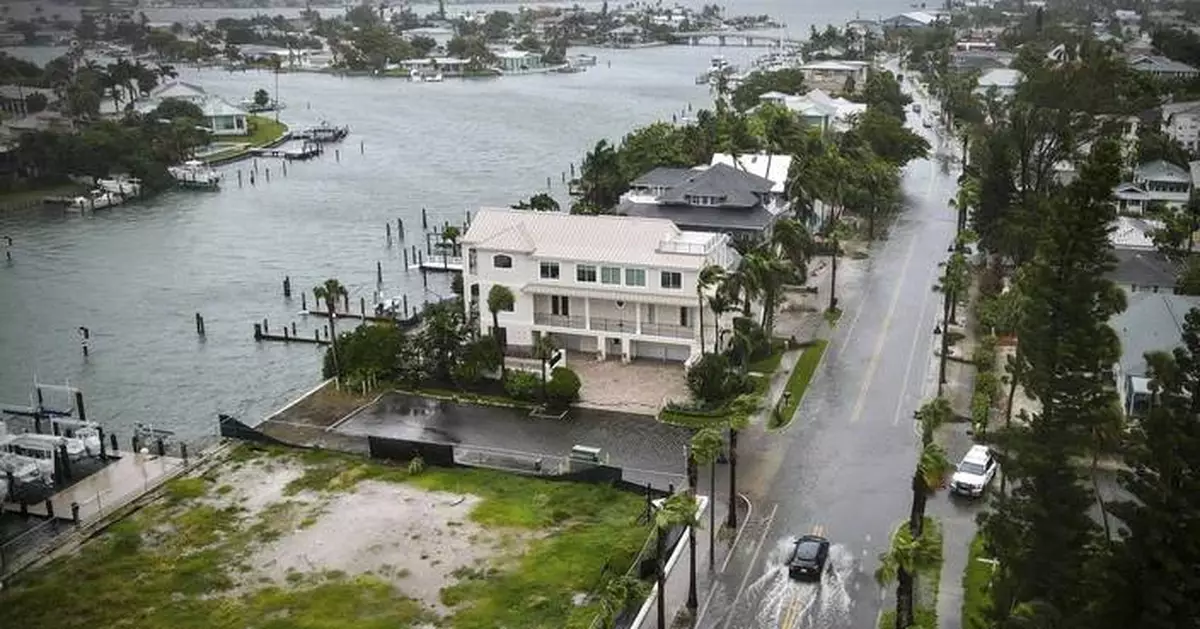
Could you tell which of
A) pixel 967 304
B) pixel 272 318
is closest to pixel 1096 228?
pixel 967 304

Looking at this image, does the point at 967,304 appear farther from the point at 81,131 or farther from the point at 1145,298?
the point at 81,131

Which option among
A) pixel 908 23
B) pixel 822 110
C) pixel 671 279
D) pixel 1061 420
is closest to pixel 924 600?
pixel 1061 420

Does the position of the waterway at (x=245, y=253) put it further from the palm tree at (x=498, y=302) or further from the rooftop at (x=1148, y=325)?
the rooftop at (x=1148, y=325)

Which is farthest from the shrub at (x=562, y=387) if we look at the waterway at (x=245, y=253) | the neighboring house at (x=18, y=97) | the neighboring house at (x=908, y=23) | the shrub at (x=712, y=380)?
the neighboring house at (x=908, y=23)

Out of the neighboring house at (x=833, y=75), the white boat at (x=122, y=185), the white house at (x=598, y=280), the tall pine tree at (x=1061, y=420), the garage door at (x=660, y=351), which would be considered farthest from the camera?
the neighboring house at (x=833, y=75)

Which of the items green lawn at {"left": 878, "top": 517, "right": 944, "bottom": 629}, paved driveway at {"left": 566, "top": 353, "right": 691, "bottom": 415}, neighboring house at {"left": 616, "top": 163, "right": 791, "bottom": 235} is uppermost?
neighboring house at {"left": 616, "top": 163, "right": 791, "bottom": 235}

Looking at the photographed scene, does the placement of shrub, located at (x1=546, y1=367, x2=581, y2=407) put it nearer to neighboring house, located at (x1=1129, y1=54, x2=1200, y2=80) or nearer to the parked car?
the parked car

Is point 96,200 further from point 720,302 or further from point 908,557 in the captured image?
point 908,557

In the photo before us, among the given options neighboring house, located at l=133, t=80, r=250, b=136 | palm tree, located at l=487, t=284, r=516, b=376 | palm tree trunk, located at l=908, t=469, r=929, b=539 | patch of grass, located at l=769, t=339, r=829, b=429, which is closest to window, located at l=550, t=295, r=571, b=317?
palm tree, located at l=487, t=284, r=516, b=376
